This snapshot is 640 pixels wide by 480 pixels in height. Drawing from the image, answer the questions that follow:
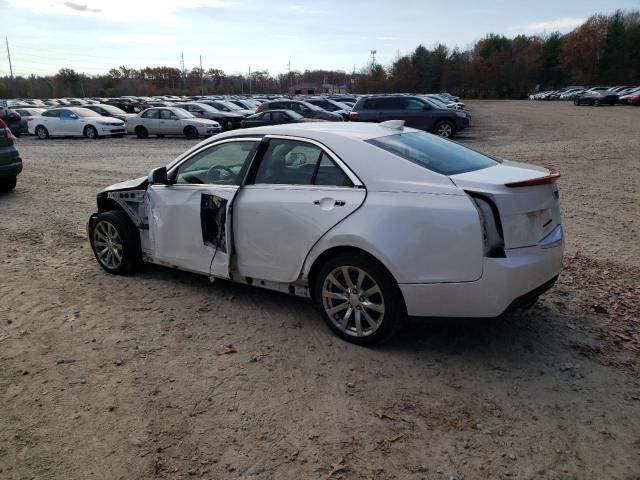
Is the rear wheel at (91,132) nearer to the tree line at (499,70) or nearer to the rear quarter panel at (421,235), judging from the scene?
the rear quarter panel at (421,235)

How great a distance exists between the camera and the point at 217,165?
5.07m

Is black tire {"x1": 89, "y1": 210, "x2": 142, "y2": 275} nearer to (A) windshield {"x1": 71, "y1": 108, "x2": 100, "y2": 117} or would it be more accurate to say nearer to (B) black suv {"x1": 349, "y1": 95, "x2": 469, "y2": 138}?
(B) black suv {"x1": 349, "y1": 95, "x2": 469, "y2": 138}

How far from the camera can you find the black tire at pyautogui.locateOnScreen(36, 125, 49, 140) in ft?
86.8

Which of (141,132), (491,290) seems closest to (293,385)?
(491,290)

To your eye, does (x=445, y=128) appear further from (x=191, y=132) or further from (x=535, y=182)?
(x=535, y=182)

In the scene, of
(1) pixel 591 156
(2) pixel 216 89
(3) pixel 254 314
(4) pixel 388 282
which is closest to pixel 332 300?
(4) pixel 388 282

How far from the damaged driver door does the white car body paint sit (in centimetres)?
7

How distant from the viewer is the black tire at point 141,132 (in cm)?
2542

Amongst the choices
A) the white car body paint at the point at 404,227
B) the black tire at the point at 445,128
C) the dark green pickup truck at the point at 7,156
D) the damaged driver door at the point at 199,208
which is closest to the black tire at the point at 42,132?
the dark green pickup truck at the point at 7,156

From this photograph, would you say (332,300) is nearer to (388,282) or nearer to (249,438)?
(388,282)

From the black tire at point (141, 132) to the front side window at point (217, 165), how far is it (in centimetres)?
2171

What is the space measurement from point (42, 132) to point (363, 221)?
2710 cm

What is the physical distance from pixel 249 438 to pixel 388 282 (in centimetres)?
141

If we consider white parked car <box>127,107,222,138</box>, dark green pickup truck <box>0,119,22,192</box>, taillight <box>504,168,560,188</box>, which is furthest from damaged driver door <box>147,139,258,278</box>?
white parked car <box>127,107,222,138</box>
